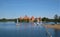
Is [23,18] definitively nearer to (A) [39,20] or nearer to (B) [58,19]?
(A) [39,20]

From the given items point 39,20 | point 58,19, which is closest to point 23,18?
point 39,20

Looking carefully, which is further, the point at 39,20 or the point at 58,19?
the point at 58,19

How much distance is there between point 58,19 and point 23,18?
12836 mm

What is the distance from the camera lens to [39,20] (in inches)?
1810

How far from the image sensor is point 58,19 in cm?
4975

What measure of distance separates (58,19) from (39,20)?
313 inches

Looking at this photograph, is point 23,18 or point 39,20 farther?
point 23,18

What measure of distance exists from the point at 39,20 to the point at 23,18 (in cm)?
866
